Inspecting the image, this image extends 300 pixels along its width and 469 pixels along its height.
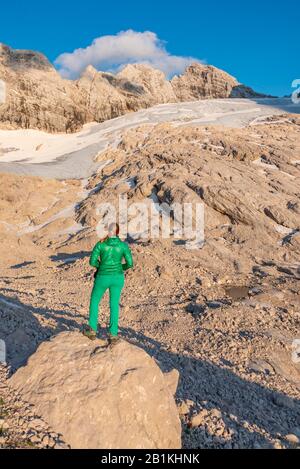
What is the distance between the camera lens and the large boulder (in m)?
3.88

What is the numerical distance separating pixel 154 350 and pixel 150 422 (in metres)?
3.59

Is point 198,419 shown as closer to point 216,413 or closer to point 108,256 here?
point 216,413

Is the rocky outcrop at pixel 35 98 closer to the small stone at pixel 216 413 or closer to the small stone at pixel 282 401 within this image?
the small stone at pixel 282 401

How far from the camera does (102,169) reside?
31.5m

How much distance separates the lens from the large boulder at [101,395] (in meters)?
3.88

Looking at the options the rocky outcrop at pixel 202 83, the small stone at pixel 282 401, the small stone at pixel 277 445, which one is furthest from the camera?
the rocky outcrop at pixel 202 83

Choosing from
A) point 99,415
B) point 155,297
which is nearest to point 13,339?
point 99,415

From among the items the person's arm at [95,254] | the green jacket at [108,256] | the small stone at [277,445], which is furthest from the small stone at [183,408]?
the person's arm at [95,254]

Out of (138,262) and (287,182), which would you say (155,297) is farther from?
(287,182)

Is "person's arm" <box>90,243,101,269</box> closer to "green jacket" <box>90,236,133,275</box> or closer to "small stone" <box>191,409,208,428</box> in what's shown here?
"green jacket" <box>90,236,133,275</box>

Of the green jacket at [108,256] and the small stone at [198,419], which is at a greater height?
the green jacket at [108,256]

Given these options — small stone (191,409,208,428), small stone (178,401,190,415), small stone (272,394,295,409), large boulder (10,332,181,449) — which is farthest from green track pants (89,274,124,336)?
small stone (272,394,295,409)

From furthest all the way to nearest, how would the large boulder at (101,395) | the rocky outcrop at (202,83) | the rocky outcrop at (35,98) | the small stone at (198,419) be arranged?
the rocky outcrop at (202,83) → the rocky outcrop at (35,98) → the small stone at (198,419) → the large boulder at (101,395)

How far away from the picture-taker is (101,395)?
161 inches
